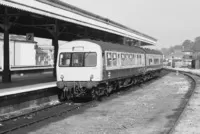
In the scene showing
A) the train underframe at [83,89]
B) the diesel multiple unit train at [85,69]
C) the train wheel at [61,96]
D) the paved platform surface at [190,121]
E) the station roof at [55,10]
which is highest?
the station roof at [55,10]

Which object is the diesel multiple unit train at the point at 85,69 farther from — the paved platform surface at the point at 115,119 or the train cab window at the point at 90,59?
the paved platform surface at the point at 115,119

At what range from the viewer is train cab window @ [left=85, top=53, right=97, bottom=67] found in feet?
44.7

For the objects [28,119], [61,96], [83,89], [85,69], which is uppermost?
[85,69]

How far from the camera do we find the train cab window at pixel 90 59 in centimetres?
1363

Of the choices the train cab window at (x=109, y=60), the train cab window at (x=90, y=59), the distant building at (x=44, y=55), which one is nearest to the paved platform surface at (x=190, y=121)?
the train cab window at (x=109, y=60)

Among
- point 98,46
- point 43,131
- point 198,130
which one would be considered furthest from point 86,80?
point 198,130

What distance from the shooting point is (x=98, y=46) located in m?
13.7

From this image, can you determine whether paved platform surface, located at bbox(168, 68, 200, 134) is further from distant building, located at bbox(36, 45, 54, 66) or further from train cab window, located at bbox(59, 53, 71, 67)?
distant building, located at bbox(36, 45, 54, 66)

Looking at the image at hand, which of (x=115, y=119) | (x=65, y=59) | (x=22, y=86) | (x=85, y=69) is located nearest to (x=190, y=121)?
(x=115, y=119)

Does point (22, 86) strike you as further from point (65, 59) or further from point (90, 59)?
point (90, 59)

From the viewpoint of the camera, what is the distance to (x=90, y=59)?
13.7 m

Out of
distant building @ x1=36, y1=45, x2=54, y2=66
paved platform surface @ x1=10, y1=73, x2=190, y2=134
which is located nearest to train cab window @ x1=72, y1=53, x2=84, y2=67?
paved platform surface @ x1=10, y1=73, x2=190, y2=134

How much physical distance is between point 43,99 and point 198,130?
757 centimetres

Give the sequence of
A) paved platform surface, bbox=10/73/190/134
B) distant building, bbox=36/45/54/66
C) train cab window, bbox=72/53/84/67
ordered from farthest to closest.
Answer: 1. distant building, bbox=36/45/54/66
2. train cab window, bbox=72/53/84/67
3. paved platform surface, bbox=10/73/190/134
